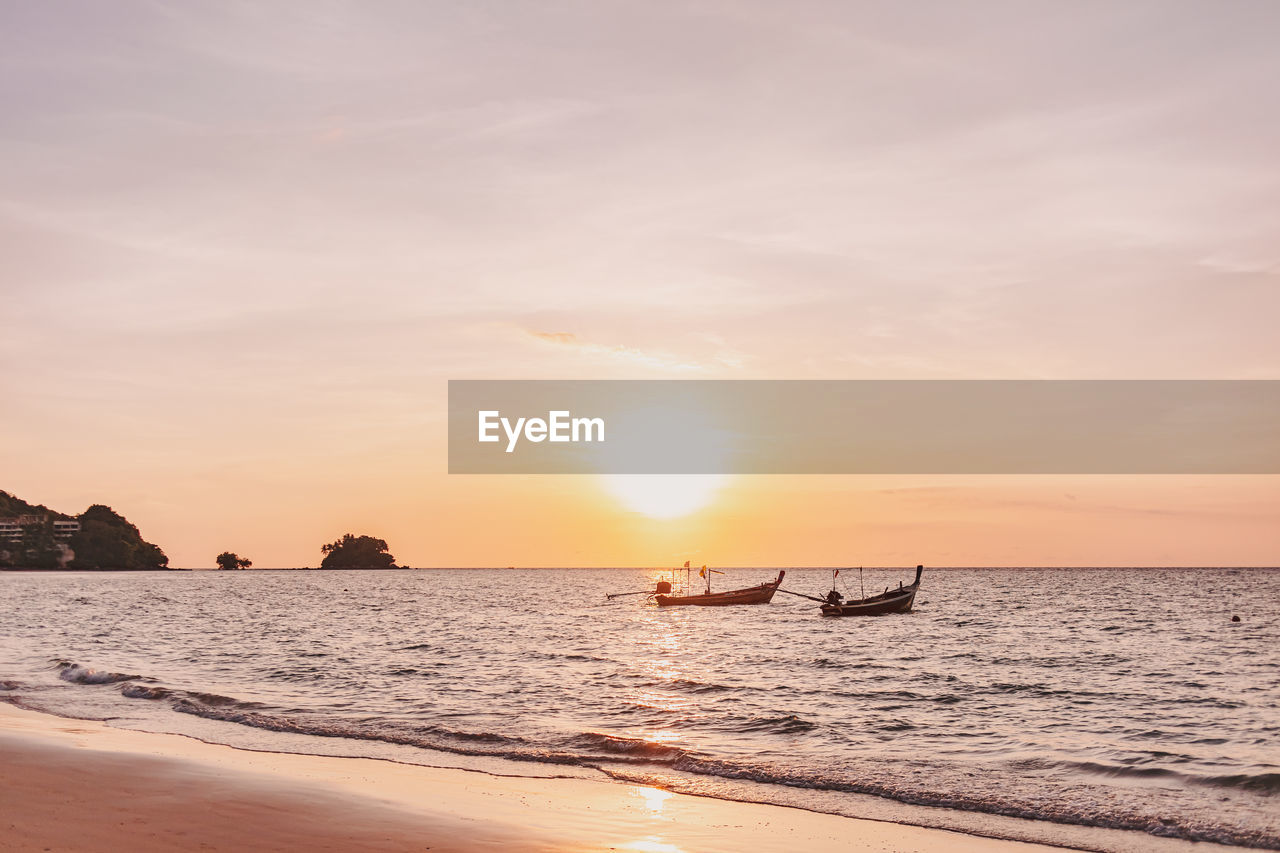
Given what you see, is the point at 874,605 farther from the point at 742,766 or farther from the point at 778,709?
the point at 742,766

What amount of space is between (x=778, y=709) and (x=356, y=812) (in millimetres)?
16685

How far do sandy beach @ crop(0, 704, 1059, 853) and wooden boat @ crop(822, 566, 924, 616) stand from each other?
67.9 meters

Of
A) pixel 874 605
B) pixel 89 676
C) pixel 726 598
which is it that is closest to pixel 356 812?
pixel 89 676

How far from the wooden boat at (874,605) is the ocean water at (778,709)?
20139 millimetres

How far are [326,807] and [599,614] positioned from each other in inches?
3180

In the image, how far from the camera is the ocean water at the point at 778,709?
1852cm

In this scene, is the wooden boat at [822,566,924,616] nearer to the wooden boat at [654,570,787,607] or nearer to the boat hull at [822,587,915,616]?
the boat hull at [822,587,915,616]

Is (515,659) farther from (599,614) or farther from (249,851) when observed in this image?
(599,614)

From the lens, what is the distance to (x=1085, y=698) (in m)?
33.8

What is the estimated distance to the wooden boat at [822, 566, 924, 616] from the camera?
84.4m

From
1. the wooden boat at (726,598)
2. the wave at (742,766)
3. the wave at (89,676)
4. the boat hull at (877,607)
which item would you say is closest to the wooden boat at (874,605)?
the boat hull at (877,607)

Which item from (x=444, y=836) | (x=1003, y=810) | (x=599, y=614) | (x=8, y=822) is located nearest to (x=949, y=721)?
(x=1003, y=810)

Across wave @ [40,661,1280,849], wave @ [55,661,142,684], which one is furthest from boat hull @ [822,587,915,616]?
wave @ [55,661,142,684]

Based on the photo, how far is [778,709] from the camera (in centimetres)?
2927
